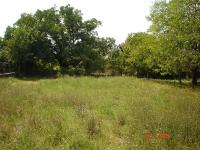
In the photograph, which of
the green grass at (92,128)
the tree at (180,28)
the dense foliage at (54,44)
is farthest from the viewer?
the dense foliage at (54,44)

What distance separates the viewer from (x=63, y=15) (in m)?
51.5

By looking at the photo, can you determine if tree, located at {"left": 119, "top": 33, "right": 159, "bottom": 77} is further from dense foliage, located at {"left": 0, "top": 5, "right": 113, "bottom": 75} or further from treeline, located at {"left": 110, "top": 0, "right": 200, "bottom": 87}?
dense foliage, located at {"left": 0, "top": 5, "right": 113, "bottom": 75}

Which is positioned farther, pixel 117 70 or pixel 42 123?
pixel 117 70

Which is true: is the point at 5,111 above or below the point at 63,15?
below

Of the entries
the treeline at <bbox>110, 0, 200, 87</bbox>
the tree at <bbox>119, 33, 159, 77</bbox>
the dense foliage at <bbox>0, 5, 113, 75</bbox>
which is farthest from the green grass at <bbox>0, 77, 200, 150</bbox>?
the dense foliage at <bbox>0, 5, 113, 75</bbox>

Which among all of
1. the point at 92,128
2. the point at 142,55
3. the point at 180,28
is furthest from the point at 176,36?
the point at 92,128

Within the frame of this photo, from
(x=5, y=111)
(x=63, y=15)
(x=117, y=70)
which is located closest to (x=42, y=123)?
(x=5, y=111)

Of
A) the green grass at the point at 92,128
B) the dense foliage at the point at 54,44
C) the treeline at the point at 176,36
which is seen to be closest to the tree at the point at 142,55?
the treeline at the point at 176,36

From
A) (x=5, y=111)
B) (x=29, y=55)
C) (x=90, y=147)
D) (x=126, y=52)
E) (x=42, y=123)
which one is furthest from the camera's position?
(x=126, y=52)

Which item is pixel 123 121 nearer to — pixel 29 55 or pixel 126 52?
pixel 29 55

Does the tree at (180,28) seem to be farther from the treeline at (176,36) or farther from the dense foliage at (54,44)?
the dense foliage at (54,44)

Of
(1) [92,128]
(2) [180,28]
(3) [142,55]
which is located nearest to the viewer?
(1) [92,128]

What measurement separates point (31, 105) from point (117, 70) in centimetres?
6225

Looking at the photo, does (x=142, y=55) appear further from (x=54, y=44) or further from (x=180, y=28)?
(x=180, y=28)
